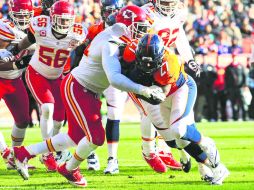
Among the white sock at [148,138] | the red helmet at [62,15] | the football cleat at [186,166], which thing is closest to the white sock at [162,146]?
the white sock at [148,138]

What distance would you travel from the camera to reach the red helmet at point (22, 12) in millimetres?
9062

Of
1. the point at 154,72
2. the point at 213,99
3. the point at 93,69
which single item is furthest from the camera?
the point at 213,99

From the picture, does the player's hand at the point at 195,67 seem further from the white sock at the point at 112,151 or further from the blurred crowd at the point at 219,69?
the blurred crowd at the point at 219,69

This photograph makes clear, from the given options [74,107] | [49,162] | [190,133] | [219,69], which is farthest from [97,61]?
[219,69]

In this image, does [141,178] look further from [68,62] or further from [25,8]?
[25,8]

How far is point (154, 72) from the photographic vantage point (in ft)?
22.9

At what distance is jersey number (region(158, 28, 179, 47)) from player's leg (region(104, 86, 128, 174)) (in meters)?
0.73

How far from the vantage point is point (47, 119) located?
344 inches

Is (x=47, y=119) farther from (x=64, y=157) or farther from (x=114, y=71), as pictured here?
(x=114, y=71)

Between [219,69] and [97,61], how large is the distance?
1161 cm

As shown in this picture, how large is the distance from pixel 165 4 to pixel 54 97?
148 cm

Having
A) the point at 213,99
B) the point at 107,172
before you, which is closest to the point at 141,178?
the point at 107,172

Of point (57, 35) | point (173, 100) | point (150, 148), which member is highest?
point (173, 100)

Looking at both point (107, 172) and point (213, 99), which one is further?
point (213, 99)
